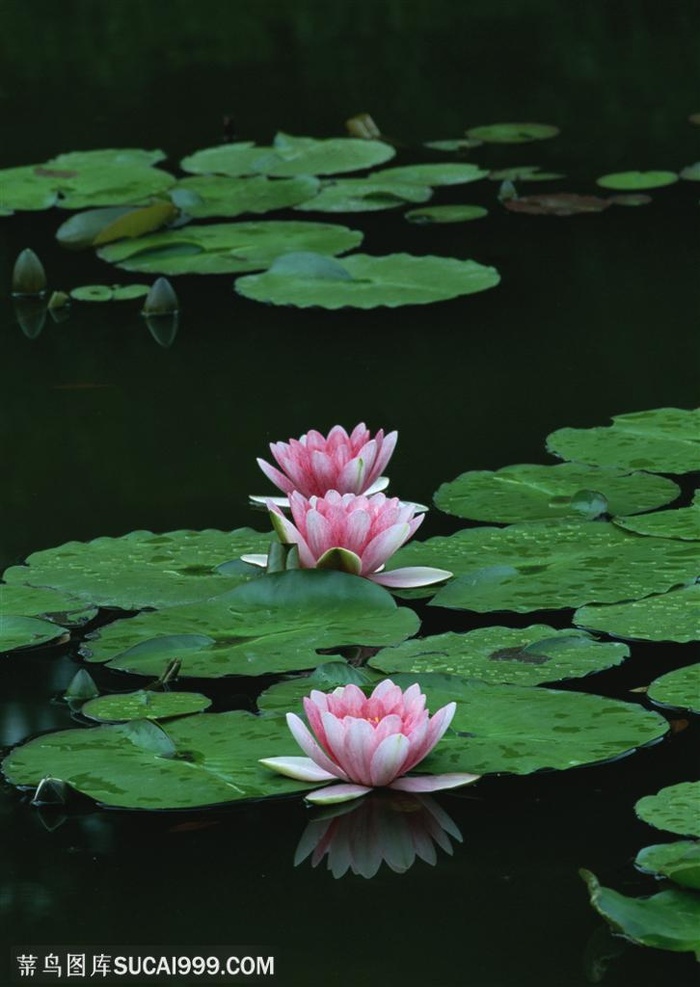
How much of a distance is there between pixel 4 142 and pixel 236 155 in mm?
974

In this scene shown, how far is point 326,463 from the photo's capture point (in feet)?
8.23

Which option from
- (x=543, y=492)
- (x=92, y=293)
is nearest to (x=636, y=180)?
(x=92, y=293)

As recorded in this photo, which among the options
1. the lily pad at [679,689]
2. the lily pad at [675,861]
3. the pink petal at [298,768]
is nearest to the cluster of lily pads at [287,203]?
the lily pad at [679,689]

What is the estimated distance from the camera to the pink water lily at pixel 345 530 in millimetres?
2328

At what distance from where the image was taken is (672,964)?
1.58 metres

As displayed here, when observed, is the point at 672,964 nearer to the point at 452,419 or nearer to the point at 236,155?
the point at 452,419

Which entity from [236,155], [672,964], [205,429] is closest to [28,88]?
[236,155]

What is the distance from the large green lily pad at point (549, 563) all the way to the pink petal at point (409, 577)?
0.02 m

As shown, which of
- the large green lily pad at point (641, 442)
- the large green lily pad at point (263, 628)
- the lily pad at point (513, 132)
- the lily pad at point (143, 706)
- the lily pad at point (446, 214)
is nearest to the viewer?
the lily pad at point (143, 706)

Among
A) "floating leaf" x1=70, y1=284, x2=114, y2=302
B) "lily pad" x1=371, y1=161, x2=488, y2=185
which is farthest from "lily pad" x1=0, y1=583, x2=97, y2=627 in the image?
"lily pad" x1=371, y1=161, x2=488, y2=185

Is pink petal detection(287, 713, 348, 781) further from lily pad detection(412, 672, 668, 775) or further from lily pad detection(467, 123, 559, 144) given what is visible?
lily pad detection(467, 123, 559, 144)

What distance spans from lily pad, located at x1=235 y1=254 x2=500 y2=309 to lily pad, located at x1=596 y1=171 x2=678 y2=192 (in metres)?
1.01

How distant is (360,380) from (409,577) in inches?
47.6

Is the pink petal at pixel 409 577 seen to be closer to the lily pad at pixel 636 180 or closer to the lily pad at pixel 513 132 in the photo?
the lily pad at pixel 636 180
